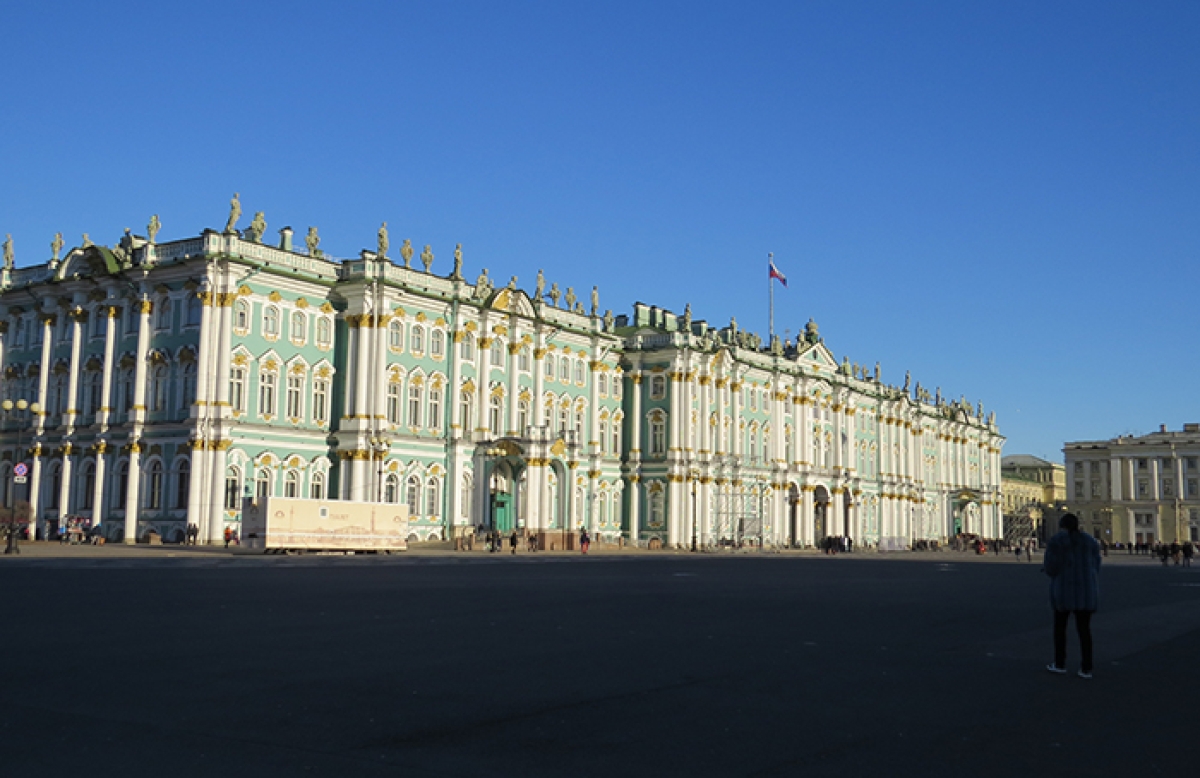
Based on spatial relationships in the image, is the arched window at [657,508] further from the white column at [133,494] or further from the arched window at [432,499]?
the white column at [133,494]

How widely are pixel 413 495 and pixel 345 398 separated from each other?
6.98m

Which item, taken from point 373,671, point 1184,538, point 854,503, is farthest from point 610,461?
point 1184,538

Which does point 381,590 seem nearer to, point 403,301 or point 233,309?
point 233,309

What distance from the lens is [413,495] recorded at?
67438 mm

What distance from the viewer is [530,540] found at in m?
69.6

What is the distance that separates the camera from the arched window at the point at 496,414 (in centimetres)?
7300

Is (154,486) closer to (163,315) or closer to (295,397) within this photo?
(295,397)

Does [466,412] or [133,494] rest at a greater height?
[466,412]

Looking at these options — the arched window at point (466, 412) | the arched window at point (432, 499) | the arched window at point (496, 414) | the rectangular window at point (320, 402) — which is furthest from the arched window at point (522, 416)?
the rectangular window at point (320, 402)

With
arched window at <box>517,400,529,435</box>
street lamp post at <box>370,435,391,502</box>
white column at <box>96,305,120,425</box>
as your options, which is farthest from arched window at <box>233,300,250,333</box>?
arched window at <box>517,400,529,435</box>

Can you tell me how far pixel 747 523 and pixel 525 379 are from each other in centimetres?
2740

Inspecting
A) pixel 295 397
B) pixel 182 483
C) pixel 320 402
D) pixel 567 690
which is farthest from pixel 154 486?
pixel 567 690

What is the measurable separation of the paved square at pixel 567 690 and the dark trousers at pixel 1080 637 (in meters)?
0.41

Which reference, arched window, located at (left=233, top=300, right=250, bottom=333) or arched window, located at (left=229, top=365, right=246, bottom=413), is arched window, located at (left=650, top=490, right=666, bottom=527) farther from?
arched window, located at (left=233, top=300, right=250, bottom=333)
